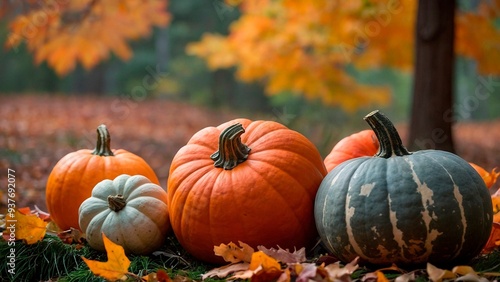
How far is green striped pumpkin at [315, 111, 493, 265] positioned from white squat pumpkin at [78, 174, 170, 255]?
2.52 ft

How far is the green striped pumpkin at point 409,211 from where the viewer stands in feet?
6.67

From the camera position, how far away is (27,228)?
100 inches

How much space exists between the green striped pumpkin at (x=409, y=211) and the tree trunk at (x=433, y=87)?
2.81 meters

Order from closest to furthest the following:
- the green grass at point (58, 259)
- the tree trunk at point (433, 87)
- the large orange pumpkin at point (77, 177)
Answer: the green grass at point (58, 259) < the large orange pumpkin at point (77, 177) < the tree trunk at point (433, 87)

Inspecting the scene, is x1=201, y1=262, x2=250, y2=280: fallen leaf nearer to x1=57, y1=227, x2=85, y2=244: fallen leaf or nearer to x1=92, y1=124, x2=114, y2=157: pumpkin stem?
x1=57, y1=227, x2=85, y2=244: fallen leaf

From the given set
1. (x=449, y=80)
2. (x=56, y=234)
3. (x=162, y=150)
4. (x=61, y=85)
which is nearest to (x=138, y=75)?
(x=61, y=85)

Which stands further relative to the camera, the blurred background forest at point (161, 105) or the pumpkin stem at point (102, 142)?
the blurred background forest at point (161, 105)

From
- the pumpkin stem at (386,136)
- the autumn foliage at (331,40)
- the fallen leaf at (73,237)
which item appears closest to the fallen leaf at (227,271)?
the pumpkin stem at (386,136)

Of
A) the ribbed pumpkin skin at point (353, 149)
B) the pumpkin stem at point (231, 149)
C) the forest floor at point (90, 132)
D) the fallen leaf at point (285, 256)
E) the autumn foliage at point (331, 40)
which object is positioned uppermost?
the autumn foliage at point (331, 40)

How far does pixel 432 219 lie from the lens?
2021 millimetres

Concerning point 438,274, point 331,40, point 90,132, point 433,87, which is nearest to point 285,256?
point 438,274

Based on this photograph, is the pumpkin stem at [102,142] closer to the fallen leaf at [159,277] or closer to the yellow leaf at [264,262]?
the fallen leaf at [159,277]

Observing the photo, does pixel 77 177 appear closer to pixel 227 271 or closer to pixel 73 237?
pixel 73 237

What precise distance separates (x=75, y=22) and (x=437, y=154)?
5802 millimetres
